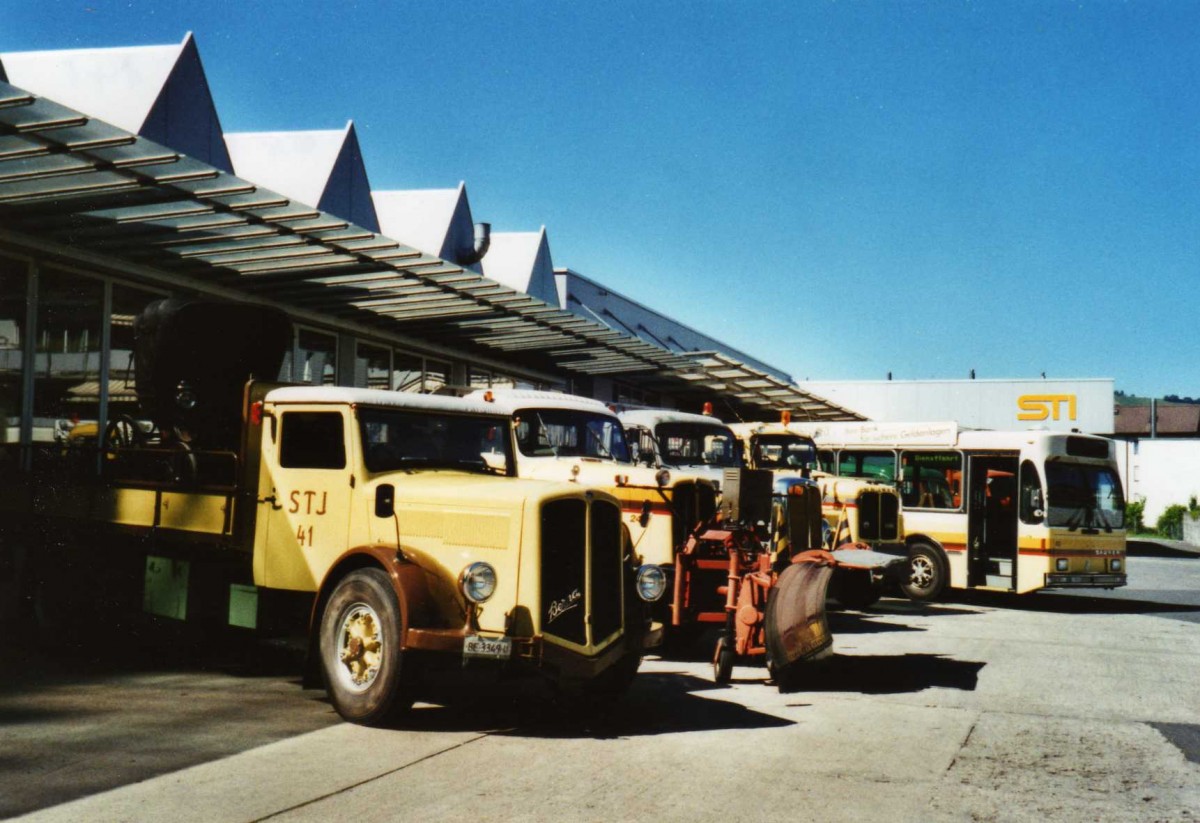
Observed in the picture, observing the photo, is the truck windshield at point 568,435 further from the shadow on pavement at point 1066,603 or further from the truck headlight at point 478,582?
the shadow on pavement at point 1066,603

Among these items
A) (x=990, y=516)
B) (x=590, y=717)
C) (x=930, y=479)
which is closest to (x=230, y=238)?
(x=590, y=717)

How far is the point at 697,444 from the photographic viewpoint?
14.2 metres

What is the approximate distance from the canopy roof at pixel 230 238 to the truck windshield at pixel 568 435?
3671 mm

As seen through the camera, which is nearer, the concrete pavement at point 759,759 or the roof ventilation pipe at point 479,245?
the concrete pavement at point 759,759

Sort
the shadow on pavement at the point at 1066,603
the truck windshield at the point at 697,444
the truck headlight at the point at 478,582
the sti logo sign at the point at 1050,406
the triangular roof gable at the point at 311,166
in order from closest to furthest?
the truck headlight at the point at 478,582 < the truck windshield at the point at 697,444 < the shadow on pavement at the point at 1066,603 < the triangular roof gable at the point at 311,166 < the sti logo sign at the point at 1050,406

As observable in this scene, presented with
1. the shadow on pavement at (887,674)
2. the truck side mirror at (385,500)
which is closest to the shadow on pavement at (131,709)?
the truck side mirror at (385,500)

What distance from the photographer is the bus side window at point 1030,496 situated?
16766 mm

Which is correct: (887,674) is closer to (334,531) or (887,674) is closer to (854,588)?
(854,588)

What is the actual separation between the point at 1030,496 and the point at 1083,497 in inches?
38.4

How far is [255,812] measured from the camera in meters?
5.35

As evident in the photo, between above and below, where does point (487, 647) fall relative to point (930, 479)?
below

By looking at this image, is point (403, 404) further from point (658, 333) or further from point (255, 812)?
point (658, 333)

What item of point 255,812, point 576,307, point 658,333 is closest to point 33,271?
point 255,812

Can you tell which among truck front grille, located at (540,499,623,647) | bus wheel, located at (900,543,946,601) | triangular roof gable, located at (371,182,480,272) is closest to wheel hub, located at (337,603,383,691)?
truck front grille, located at (540,499,623,647)
